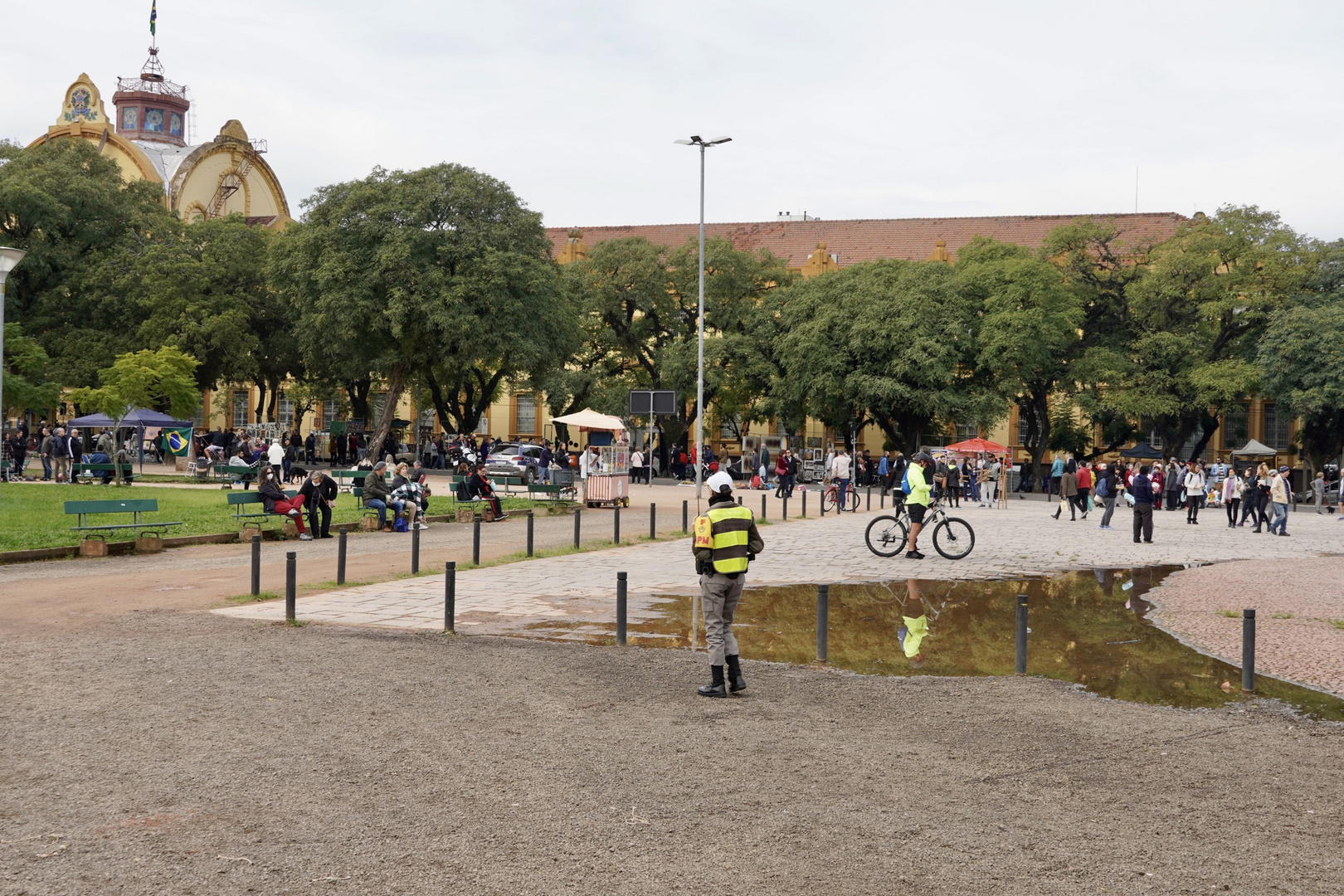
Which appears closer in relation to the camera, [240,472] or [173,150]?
[240,472]

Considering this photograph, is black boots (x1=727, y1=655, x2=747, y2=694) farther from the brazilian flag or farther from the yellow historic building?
the yellow historic building

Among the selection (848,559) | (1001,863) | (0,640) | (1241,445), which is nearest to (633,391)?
(848,559)

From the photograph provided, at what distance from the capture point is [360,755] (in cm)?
609

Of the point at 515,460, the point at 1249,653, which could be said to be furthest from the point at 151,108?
the point at 1249,653

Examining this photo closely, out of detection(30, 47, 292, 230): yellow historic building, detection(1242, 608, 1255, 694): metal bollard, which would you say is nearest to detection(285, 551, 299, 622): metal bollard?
detection(1242, 608, 1255, 694): metal bollard

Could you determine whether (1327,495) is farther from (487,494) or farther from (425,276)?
(487,494)

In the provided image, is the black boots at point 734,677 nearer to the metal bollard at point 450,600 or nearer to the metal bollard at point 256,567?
the metal bollard at point 450,600

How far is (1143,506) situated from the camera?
21219 mm

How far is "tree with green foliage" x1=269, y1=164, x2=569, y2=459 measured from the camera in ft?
132

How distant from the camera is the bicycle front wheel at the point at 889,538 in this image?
1741cm

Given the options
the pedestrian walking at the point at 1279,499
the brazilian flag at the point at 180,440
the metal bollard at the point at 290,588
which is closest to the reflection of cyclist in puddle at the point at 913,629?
the metal bollard at the point at 290,588

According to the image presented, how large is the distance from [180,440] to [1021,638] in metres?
37.0

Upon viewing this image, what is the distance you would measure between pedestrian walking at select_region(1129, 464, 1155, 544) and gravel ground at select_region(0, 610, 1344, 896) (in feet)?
46.2

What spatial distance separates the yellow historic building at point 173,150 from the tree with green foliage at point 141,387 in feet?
76.6
